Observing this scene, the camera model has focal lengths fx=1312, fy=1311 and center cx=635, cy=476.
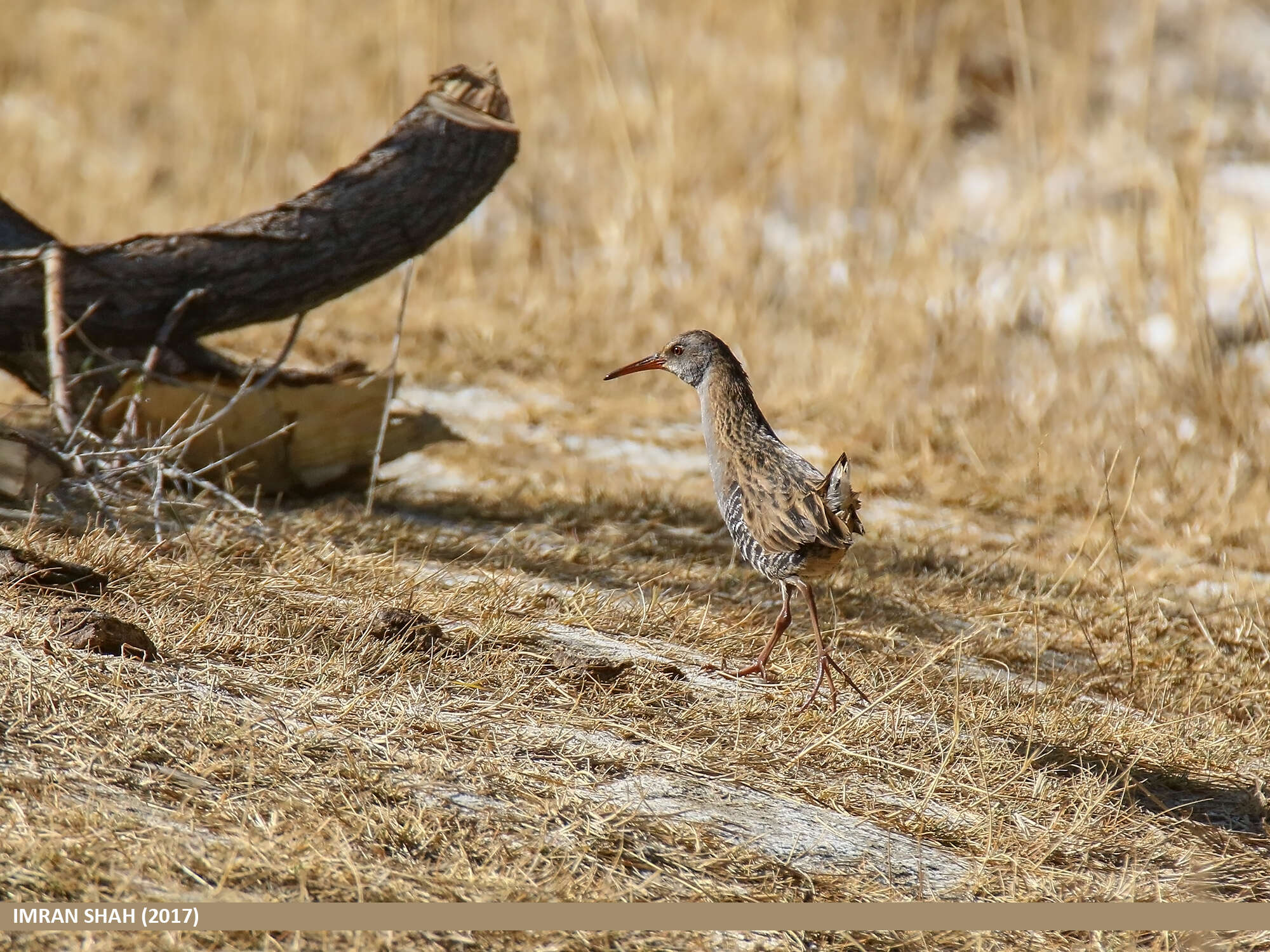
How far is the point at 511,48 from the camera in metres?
10.5

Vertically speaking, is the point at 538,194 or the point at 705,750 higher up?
the point at 538,194

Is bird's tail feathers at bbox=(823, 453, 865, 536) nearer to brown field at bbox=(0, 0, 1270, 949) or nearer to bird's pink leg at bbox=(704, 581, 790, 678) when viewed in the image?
bird's pink leg at bbox=(704, 581, 790, 678)

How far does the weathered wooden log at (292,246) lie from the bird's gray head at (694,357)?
1.09m

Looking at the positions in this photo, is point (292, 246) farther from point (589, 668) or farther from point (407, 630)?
point (589, 668)

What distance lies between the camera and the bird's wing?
3.58 m

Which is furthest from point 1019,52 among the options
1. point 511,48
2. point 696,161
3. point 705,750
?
point 705,750

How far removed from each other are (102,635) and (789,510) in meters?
1.82

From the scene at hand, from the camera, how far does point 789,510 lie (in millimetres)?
3676

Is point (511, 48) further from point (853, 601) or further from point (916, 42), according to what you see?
point (853, 601)

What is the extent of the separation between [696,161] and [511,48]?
2.51 m

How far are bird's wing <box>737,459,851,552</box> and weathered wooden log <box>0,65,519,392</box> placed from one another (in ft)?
5.85

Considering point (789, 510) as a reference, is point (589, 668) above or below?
below

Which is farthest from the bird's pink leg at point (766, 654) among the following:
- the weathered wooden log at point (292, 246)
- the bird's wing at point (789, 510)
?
the weathered wooden log at point (292, 246)

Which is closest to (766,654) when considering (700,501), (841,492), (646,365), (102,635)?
(841,492)
